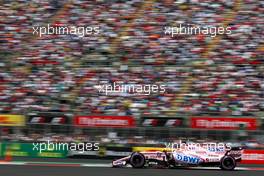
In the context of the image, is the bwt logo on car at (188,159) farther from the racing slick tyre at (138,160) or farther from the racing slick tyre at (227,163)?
the racing slick tyre at (138,160)

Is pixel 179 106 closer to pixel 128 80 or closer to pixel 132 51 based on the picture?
pixel 128 80

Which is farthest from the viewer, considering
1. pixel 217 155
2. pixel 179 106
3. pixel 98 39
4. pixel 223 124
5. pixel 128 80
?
pixel 98 39

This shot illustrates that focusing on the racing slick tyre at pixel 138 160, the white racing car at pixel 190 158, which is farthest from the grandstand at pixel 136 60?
the racing slick tyre at pixel 138 160

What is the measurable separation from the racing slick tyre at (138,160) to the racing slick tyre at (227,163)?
2147 millimetres

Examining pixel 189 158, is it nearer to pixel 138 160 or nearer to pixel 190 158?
pixel 190 158

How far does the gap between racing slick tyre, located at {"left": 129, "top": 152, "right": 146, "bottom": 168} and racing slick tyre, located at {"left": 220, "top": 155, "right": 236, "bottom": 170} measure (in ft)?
7.04

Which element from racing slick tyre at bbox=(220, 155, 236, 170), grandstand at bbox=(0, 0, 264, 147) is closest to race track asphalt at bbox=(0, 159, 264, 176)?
racing slick tyre at bbox=(220, 155, 236, 170)

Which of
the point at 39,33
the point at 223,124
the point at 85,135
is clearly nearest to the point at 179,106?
the point at 223,124

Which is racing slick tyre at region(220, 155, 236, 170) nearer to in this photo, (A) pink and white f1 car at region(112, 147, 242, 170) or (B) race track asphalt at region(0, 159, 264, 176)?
(A) pink and white f1 car at region(112, 147, 242, 170)

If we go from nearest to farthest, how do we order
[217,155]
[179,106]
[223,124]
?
[217,155] → [223,124] → [179,106]

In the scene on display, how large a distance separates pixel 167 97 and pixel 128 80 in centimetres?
190

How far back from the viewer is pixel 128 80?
1964 centimetres

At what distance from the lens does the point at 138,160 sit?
45.4 feet

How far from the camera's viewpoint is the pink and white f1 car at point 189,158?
1371cm
